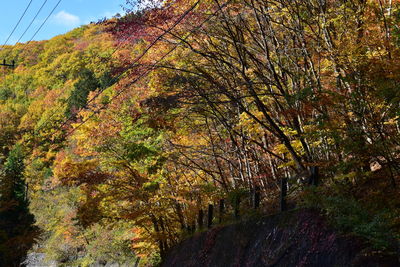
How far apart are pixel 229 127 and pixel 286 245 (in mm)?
4356

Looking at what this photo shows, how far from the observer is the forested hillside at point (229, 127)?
716 centimetres

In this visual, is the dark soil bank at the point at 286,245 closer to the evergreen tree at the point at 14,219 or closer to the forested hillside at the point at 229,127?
the forested hillside at the point at 229,127

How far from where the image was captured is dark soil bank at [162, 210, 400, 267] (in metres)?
Result: 5.79

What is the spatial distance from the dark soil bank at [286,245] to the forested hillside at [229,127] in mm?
221

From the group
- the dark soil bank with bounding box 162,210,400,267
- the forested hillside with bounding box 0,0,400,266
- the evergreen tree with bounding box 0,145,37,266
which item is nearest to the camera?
the dark soil bank with bounding box 162,210,400,267

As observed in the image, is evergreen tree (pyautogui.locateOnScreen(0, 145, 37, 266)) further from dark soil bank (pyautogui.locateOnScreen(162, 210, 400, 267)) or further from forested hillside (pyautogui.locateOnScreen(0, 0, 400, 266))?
dark soil bank (pyautogui.locateOnScreen(162, 210, 400, 267))

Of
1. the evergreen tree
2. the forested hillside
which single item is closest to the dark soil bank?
the forested hillside

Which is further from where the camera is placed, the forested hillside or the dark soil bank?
the forested hillside

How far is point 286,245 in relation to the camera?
24.9 feet

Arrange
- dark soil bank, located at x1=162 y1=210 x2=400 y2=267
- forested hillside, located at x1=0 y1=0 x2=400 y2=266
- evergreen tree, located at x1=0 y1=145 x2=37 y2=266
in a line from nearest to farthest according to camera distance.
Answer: dark soil bank, located at x1=162 y1=210 x2=400 y2=267 → forested hillside, located at x1=0 y1=0 x2=400 y2=266 → evergreen tree, located at x1=0 y1=145 x2=37 y2=266

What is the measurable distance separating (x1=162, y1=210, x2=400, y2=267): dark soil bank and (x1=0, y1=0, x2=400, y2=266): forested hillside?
0.22 metres

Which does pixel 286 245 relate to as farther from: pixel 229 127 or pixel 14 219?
pixel 14 219

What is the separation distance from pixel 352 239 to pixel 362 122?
2.62m

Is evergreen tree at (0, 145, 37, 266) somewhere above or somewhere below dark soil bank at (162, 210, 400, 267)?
above
